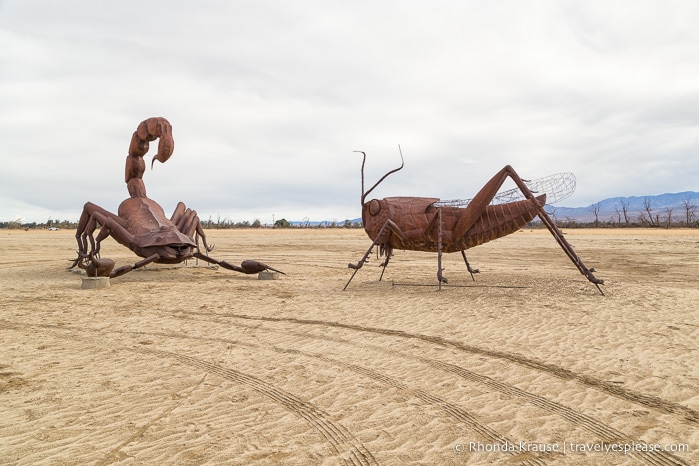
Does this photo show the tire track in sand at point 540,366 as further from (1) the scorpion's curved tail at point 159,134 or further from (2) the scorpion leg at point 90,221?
(1) the scorpion's curved tail at point 159,134

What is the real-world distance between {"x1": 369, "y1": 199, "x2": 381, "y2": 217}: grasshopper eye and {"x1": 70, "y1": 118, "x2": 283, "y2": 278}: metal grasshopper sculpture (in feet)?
9.41

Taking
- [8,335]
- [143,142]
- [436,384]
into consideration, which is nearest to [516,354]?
[436,384]

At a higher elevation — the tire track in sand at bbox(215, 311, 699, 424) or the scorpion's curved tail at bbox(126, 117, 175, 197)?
the scorpion's curved tail at bbox(126, 117, 175, 197)

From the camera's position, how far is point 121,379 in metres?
4.20

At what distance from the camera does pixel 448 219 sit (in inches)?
352

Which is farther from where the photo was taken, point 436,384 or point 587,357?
point 587,357

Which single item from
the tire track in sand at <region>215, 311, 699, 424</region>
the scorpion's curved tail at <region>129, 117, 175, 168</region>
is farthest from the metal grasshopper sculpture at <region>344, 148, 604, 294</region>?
the scorpion's curved tail at <region>129, 117, 175, 168</region>

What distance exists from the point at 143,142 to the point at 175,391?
29.7ft

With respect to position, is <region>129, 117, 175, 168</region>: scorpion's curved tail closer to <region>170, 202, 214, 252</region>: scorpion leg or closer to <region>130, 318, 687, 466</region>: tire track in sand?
<region>170, 202, 214, 252</region>: scorpion leg

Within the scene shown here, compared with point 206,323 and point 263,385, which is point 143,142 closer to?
point 206,323

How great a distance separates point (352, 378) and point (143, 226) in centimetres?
748

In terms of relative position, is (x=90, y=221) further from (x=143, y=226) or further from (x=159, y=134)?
(x=159, y=134)

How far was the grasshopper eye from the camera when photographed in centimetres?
937

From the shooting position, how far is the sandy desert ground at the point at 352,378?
2.97 meters
